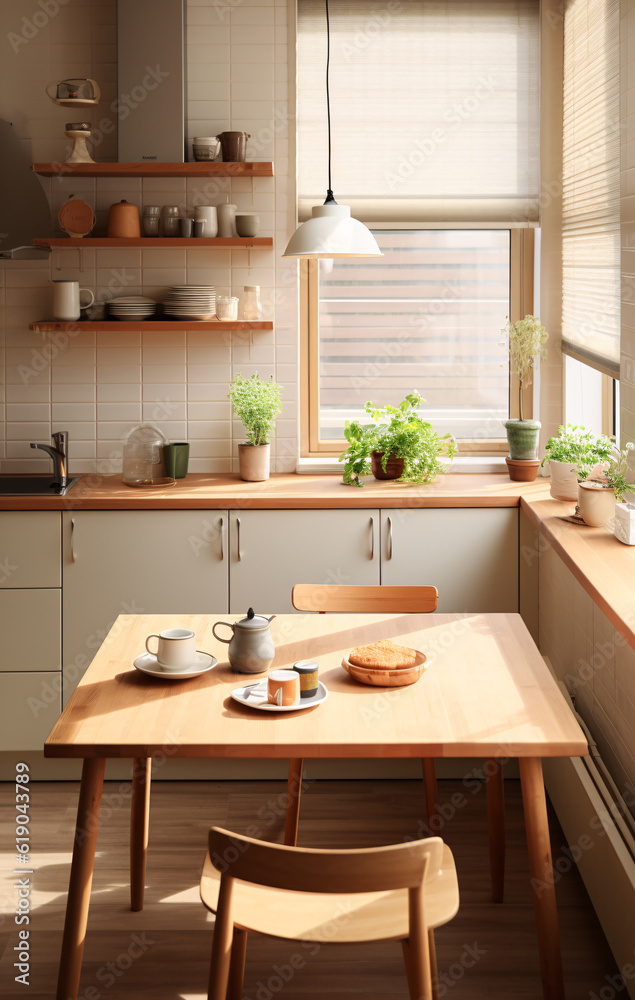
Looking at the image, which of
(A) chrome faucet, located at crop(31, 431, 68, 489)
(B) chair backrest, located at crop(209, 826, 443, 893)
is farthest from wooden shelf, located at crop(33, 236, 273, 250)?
(B) chair backrest, located at crop(209, 826, 443, 893)

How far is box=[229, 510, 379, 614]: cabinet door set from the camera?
384 cm

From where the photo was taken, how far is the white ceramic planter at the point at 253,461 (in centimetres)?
412

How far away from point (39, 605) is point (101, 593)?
A: 25 centimetres

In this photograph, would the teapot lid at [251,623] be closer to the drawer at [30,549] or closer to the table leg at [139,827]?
the table leg at [139,827]

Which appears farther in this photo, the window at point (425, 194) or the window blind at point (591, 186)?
the window at point (425, 194)

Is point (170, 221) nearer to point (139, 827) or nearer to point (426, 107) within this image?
point (426, 107)

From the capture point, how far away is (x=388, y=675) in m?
2.27

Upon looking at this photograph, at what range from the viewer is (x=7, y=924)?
289cm

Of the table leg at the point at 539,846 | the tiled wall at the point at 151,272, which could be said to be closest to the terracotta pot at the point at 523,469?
the tiled wall at the point at 151,272

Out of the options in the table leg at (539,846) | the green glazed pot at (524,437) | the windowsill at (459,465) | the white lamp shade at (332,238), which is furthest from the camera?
the windowsill at (459,465)

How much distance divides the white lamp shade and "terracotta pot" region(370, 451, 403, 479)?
1369 millimetres

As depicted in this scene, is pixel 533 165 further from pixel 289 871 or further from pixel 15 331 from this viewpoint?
pixel 289 871

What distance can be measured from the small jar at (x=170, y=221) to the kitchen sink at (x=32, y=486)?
1.12 m

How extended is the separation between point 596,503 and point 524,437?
97cm
